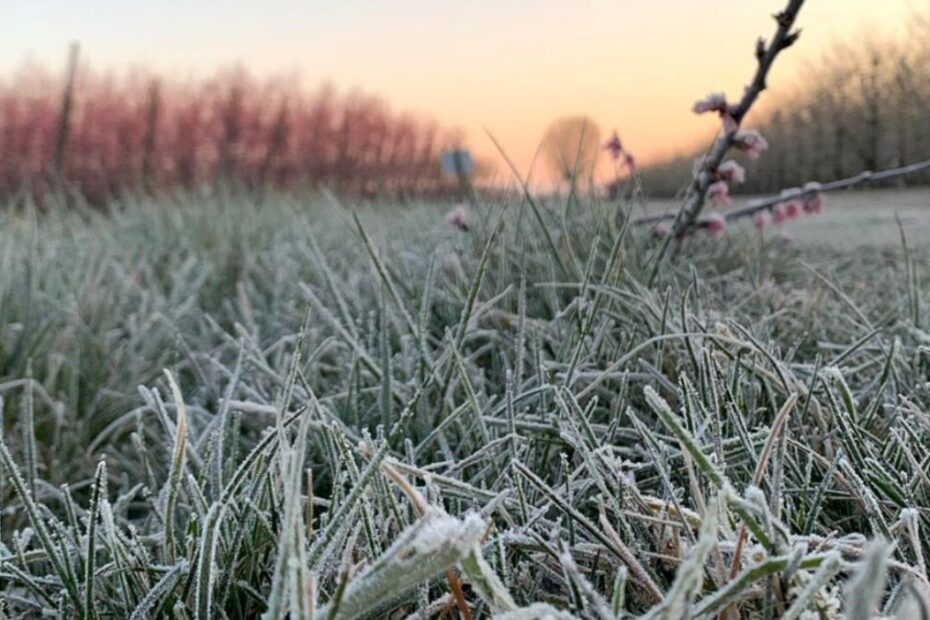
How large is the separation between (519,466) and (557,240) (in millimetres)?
986

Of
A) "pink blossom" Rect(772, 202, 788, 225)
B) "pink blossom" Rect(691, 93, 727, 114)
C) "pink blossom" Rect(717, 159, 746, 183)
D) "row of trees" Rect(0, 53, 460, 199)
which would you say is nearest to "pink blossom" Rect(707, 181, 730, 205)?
"pink blossom" Rect(717, 159, 746, 183)

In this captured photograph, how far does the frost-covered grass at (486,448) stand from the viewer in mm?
408

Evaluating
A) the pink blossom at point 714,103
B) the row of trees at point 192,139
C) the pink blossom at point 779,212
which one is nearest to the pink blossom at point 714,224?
the pink blossom at point 714,103

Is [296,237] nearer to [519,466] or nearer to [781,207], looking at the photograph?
[781,207]

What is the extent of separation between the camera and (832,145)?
7.16 m

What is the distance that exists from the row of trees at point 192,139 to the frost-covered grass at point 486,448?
4.38m

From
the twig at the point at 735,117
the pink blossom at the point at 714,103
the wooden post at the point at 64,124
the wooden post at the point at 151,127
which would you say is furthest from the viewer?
the wooden post at the point at 151,127

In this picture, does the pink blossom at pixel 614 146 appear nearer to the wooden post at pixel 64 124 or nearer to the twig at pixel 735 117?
the twig at pixel 735 117

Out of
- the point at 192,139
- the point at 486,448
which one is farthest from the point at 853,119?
the point at 486,448

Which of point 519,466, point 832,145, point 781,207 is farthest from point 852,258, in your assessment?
point 832,145

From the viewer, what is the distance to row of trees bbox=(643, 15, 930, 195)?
22.5 feet

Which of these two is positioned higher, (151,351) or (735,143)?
(735,143)

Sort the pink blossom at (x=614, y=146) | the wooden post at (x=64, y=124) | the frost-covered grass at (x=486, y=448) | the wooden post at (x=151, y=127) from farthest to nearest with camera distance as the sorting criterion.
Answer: the wooden post at (x=151, y=127) < the wooden post at (x=64, y=124) < the pink blossom at (x=614, y=146) < the frost-covered grass at (x=486, y=448)

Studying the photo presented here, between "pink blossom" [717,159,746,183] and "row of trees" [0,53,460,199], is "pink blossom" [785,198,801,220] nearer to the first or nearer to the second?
"pink blossom" [717,159,746,183]
